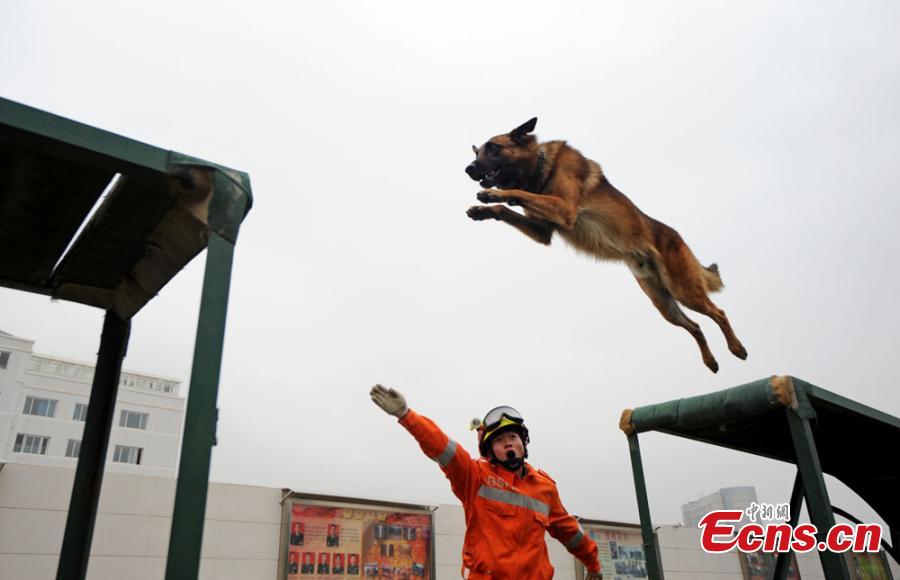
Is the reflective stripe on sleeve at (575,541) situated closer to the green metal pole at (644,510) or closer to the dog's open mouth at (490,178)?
the green metal pole at (644,510)

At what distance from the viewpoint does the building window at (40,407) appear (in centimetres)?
3453

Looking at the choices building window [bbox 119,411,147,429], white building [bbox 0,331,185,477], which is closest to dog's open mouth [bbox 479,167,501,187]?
white building [bbox 0,331,185,477]

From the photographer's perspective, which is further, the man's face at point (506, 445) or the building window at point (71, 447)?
the building window at point (71, 447)

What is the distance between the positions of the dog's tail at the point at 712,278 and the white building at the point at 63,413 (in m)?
32.2

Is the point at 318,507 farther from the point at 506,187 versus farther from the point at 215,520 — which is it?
the point at 506,187

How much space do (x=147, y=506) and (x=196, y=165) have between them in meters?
8.07

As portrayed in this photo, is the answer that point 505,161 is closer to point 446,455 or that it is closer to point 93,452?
point 446,455

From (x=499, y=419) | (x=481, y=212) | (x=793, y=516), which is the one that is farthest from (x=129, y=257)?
(x=793, y=516)

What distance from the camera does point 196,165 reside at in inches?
80.9

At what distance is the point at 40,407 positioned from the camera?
34844 millimetres

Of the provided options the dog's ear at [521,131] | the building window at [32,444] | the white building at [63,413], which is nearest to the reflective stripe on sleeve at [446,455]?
the dog's ear at [521,131]

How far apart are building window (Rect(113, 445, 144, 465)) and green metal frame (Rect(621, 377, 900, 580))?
3770 centimetres

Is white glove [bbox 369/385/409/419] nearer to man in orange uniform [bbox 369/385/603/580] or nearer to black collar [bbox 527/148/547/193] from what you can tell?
man in orange uniform [bbox 369/385/603/580]

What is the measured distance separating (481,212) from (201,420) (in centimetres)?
382
